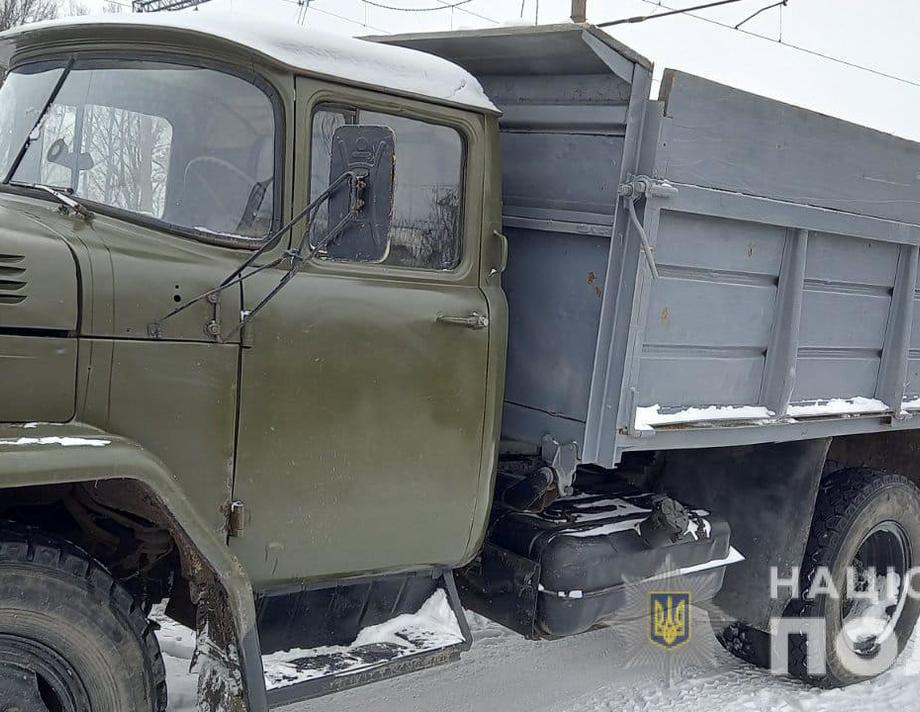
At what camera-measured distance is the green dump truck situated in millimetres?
2619

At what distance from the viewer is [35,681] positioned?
244 centimetres

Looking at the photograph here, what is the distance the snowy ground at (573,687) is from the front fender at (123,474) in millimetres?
1239

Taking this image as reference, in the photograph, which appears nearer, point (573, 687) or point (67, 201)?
point (67, 201)

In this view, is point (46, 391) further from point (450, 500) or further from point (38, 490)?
point (450, 500)

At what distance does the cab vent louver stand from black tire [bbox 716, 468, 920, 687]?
362 centimetres

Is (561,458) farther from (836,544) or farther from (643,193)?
(836,544)

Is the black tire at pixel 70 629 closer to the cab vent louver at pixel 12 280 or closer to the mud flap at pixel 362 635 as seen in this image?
the mud flap at pixel 362 635

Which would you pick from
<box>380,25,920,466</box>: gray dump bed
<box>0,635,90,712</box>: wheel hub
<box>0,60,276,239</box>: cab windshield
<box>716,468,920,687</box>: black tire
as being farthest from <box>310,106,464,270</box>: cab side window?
<box>716,468,920,687</box>: black tire

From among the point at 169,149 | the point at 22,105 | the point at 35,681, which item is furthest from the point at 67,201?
the point at 35,681

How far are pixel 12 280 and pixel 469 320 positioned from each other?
1.42 meters

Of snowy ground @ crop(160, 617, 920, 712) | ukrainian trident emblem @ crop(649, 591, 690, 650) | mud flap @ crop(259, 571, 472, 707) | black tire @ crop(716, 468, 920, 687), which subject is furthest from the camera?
black tire @ crop(716, 468, 920, 687)

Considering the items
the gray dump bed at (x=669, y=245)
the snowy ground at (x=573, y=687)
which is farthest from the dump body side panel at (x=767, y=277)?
the snowy ground at (x=573, y=687)

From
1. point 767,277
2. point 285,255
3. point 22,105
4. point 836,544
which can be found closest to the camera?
point 285,255

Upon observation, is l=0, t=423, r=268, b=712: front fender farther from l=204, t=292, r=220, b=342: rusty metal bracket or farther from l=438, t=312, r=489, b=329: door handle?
l=438, t=312, r=489, b=329: door handle
